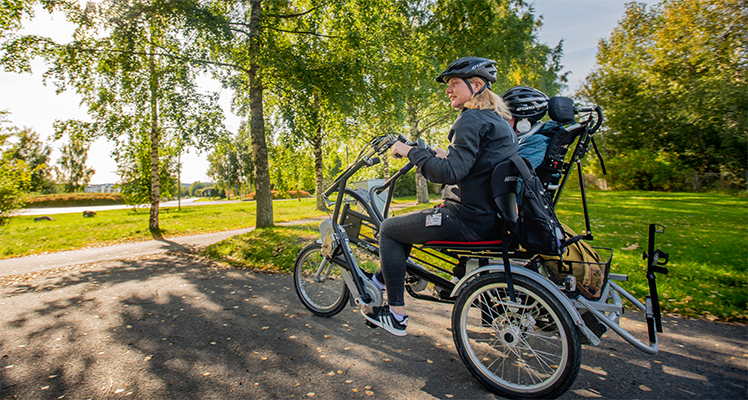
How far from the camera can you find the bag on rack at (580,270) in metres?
2.63

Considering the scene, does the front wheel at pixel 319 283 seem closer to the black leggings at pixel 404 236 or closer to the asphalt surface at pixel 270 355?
the asphalt surface at pixel 270 355

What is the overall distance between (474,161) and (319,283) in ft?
8.22

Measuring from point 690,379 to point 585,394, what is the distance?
2.66ft

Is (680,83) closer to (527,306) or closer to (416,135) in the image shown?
(416,135)

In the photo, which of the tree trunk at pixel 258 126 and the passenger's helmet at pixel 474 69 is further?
the tree trunk at pixel 258 126

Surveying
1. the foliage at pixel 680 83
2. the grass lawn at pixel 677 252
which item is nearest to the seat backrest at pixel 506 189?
the grass lawn at pixel 677 252

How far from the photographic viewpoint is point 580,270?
269 centimetres

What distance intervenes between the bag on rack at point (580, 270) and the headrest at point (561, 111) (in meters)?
0.99

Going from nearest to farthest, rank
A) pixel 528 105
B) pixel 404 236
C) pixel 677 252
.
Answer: pixel 404 236
pixel 528 105
pixel 677 252

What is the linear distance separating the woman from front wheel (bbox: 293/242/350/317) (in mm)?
1160

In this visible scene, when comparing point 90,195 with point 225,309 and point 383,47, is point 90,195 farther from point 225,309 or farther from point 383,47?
point 225,309

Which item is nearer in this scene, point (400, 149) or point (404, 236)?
point (400, 149)

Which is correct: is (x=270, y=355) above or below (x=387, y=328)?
below

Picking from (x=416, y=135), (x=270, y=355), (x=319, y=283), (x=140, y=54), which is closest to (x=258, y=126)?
(x=140, y=54)
